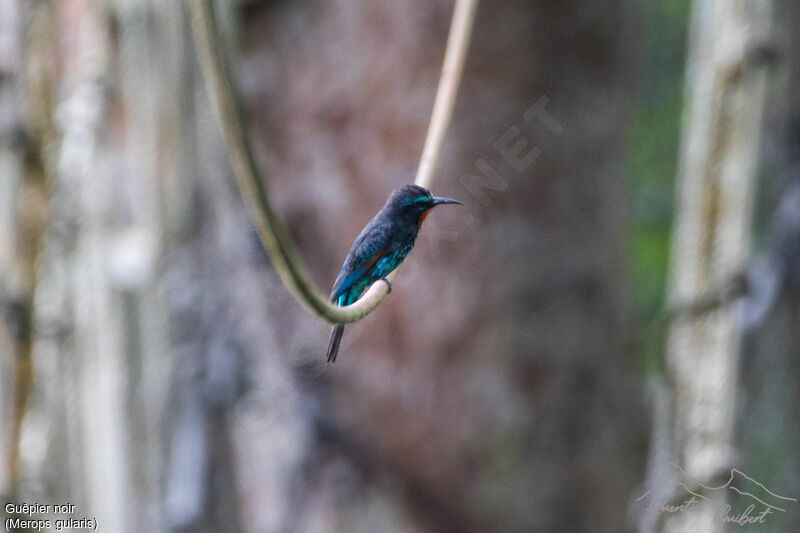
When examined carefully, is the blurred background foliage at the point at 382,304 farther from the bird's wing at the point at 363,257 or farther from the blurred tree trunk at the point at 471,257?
the bird's wing at the point at 363,257

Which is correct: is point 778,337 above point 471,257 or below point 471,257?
below

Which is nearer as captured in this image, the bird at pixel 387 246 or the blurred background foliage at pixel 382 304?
the bird at pixel 387 246

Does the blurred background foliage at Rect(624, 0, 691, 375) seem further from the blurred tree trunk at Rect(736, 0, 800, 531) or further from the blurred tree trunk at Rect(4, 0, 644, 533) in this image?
the blurred tree trunk at Rect(4, 0, 644, 533)

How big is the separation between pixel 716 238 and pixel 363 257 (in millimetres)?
576

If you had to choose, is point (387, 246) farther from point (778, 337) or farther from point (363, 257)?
point (778, 337)

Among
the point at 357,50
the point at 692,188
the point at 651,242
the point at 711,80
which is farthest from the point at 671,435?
the point at 651,242

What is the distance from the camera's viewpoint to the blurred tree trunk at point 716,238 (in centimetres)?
77

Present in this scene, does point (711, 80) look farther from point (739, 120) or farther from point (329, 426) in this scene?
point (329, 426)

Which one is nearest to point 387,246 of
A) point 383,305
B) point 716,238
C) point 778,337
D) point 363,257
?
point 363,257

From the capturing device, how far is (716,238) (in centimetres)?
81

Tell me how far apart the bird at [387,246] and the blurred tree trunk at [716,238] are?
0.52 metres

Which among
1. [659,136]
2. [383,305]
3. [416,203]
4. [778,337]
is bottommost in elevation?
[778,337]

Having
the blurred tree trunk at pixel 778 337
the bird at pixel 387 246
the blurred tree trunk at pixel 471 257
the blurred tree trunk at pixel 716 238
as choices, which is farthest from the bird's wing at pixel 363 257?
the blurred tree trunk at pixel 778 337

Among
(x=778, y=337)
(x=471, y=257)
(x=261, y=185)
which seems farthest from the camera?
(x=778, y=337)
